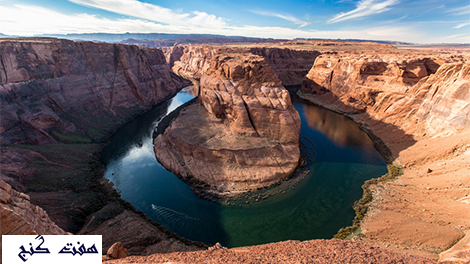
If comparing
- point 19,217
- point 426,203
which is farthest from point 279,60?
point 19,217

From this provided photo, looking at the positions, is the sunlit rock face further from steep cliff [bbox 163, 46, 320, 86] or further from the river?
steep cliff [bbox 163, 46, 320, 86]

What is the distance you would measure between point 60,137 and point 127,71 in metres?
32.5

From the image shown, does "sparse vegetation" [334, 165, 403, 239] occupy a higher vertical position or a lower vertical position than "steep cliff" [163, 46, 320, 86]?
lower

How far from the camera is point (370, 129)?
2046 inches

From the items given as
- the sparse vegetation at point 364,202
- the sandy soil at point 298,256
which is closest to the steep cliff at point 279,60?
the sparse vegetation at point 364,202

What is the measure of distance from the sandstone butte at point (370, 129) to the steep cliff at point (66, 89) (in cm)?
25

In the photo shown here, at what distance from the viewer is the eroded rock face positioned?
110 feet

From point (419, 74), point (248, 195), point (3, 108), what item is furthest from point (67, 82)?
point (419, 74)

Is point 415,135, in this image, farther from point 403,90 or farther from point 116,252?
point 116,252

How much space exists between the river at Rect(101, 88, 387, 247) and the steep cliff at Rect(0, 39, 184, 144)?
408 inches

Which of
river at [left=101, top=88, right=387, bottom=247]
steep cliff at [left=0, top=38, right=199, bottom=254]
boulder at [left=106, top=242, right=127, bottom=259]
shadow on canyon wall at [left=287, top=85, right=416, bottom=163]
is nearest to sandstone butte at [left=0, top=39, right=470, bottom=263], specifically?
steep cliff at [left=0, top=38, right=199, bottom=254]

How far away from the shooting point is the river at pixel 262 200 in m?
25.3

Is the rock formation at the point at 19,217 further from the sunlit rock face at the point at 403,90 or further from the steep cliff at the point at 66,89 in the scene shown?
the sunlit rock face at the point at 403,90

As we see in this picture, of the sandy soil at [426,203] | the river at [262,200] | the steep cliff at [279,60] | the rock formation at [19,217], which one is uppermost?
the steep cliff at [279,60]
